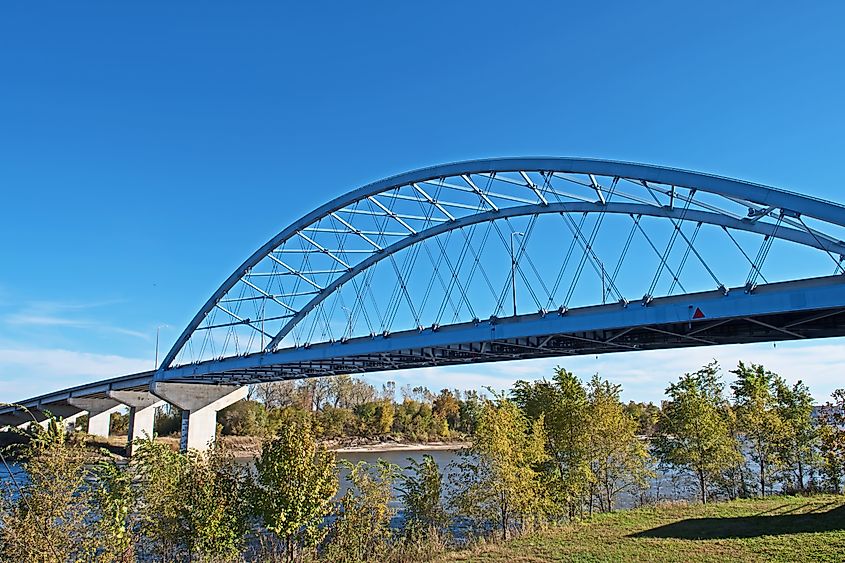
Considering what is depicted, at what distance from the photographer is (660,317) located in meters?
20.1

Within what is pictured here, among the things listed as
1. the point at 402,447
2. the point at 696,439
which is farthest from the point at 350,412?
the point at 696,439

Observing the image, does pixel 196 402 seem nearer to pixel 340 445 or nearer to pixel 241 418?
pixel 241 418

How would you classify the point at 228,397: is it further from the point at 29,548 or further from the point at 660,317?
the point at 29,548

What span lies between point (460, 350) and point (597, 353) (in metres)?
6.37

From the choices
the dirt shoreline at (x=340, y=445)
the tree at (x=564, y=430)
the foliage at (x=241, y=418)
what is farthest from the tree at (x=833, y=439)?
the foliage at (x=241, y=418)

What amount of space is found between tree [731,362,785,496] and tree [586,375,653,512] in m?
6.00

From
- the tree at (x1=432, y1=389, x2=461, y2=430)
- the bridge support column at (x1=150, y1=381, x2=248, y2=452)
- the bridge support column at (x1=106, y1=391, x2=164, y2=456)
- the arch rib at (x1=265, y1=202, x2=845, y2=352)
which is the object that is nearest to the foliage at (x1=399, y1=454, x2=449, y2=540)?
the arch rib at (x1=265, y1=202, x2=845, y2=352)

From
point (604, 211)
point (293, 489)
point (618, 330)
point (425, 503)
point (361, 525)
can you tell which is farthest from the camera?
point (604, 211)

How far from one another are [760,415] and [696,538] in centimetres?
1279

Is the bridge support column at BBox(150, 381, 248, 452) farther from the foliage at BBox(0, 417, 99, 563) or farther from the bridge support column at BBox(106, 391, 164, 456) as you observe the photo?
the foliage at BBox(0, 417, 99, 563)

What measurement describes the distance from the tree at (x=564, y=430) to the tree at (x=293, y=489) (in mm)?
10196

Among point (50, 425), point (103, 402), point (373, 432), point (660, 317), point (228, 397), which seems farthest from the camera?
point (373, 432)

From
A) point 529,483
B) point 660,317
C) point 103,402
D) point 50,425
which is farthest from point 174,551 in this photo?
point 103,402

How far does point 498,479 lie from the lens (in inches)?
780
